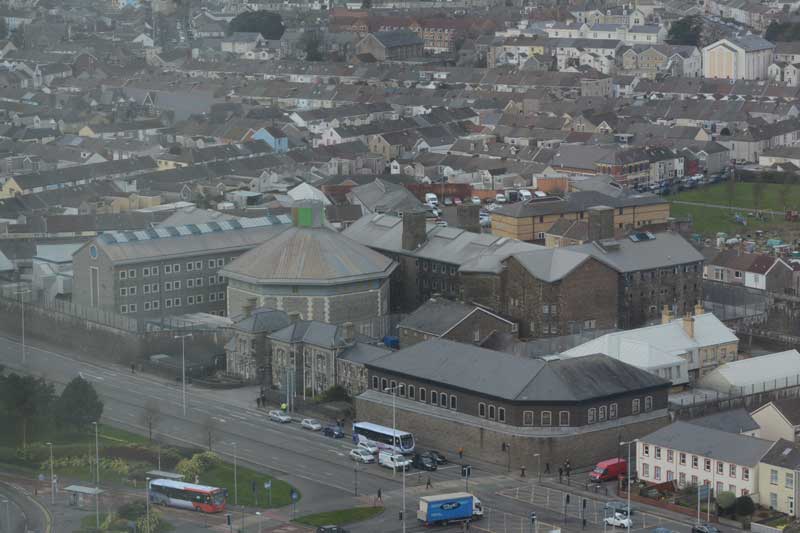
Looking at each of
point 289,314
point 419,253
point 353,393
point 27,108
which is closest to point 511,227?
point 419,253

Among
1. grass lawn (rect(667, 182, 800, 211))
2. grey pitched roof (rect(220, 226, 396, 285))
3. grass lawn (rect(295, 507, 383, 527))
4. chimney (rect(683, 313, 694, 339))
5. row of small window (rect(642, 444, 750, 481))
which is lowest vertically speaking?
grass lawn (rect(295, 507, 383, 527))

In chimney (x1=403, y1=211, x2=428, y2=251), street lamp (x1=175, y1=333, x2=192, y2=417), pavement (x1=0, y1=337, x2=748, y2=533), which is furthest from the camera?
chimney (x1=403, y1=211, x2=428, y2=251)

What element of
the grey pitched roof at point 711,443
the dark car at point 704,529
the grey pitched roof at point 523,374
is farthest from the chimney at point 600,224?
the dark car at point 704,529

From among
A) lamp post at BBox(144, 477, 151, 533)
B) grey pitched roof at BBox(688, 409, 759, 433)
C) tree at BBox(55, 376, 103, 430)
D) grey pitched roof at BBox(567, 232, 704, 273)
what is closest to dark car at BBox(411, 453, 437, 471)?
grey pitched roof at BBox(688, 409, 759, 433)

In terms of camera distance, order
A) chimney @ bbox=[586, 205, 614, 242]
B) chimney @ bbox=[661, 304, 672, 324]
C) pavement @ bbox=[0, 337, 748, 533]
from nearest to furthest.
Result: pavement @ bbox=[0, 337, 748, 533] → chimney @ bbox=[661, 304, 672, 324] → chimney @ bbox=[586, 205, 614, 242]

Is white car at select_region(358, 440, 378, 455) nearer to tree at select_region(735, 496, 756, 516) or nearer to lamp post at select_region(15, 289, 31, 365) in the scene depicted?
tree at select_region(735, 496, 756, 516)

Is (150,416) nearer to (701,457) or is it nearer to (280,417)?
(280,417)

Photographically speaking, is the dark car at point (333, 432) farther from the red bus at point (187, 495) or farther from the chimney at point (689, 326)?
the chimney at point (689, 326)
